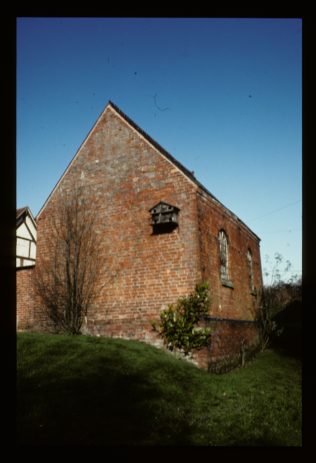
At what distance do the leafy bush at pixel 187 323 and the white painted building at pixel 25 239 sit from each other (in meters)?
15.8

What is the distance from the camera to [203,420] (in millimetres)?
6402

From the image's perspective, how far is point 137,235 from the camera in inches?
500

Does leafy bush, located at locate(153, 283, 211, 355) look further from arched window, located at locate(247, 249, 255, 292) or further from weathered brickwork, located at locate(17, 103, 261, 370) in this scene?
arched window, located at locate(247, 249, 255, 292)

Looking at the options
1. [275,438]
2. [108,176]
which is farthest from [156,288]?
[275,438]

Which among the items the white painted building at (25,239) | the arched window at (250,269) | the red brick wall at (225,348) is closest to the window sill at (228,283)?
the red brick wall at (225,348)

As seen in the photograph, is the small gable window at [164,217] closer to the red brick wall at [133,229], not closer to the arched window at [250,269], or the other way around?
the red brick wall at [133,229]

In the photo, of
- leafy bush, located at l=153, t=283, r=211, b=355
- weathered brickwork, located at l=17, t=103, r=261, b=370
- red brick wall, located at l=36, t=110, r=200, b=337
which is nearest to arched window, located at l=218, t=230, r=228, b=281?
weathered brickwork, located at l=17, t=103, r=261, b=370

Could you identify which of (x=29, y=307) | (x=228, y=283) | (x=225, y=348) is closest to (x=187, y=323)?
(x=225, y=348)

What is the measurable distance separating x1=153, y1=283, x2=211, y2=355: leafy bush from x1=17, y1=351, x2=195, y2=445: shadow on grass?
Answer: 2654mm

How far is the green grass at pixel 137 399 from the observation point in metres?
5.41

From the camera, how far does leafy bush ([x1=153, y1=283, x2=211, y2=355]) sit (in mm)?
10758

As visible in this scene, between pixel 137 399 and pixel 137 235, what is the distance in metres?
6.55
